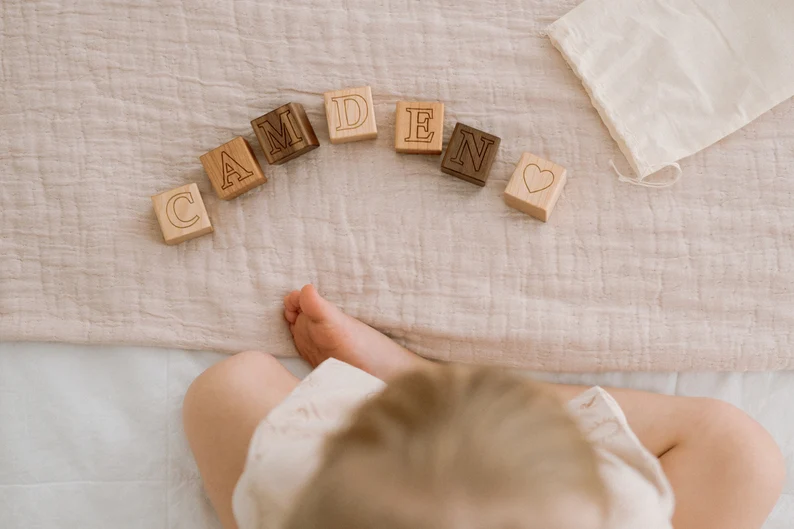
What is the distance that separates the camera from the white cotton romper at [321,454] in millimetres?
713

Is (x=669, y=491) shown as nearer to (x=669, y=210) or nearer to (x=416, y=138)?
(x=669, y=210)

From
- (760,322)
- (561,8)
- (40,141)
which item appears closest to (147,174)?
(40,141)

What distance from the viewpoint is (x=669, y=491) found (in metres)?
0.75

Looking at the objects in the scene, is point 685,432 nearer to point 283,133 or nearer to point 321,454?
point 321,454

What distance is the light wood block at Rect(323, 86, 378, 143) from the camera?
2.98ft

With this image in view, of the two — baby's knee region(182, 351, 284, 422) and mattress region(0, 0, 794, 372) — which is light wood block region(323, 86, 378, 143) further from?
baby's knee region(182, 351, 284, 422)

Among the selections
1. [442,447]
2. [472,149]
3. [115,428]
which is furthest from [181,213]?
[442,447]

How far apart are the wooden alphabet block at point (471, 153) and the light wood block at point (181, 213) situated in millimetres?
319

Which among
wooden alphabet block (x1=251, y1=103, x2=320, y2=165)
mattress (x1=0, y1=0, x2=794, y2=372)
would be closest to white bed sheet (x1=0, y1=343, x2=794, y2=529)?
mattress (x1=0, y1=0, x2=794, y2=372)

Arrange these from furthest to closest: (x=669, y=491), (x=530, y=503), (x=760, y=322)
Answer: (x=760, y=322) < (x=669, y=491) < (x=530, y=503)

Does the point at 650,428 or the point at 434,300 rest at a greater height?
the point at 434,300

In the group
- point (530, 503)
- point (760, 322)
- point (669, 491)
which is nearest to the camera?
point (530, 503)

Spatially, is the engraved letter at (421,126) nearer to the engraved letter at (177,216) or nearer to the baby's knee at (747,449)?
the engraved letter at (177,216)

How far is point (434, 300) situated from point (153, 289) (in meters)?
0.36
